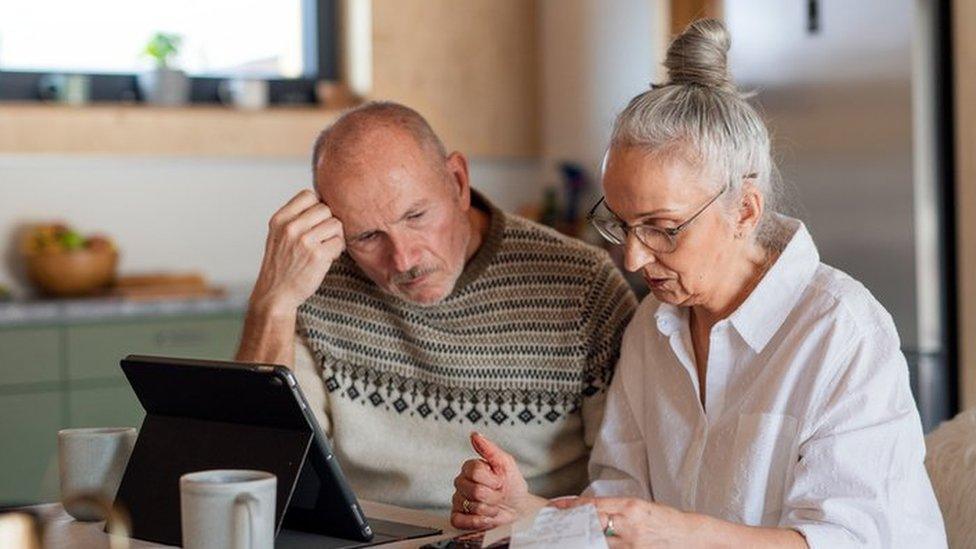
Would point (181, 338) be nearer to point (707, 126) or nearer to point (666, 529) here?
point (707, 126)

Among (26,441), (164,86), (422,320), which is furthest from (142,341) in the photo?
(422,320)

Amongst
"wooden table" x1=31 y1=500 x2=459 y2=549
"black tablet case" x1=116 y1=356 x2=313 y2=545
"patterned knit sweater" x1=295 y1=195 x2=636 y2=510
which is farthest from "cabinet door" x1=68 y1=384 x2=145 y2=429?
"black tablet case" x1=116 y1=356 x2=313 y2=545

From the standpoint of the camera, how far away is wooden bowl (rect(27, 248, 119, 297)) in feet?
13.6

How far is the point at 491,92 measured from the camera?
16.5ft

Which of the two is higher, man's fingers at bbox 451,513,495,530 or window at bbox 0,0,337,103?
window at bbox 0,0,337,103

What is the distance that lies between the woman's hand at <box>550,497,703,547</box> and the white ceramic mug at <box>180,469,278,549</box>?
310 millimetres

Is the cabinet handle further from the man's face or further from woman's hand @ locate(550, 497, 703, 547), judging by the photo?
woman's hand @ locate(550, 497, 703, 547)

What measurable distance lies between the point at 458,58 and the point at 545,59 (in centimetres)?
35

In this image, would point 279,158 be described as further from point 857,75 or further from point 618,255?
point 857,75

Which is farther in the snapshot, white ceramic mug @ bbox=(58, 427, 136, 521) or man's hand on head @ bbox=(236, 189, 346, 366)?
man's hand on head @ bbox=(236, 189, 346, 366)


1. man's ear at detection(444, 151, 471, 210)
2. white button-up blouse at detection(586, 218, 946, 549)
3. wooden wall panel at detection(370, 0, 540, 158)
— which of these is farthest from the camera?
wooden wall panel at detection(370, 0, 540, 158)

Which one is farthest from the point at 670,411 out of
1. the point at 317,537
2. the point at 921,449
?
the point at 317,537

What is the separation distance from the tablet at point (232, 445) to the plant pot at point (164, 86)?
114 inches

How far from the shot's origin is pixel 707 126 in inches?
68.4
